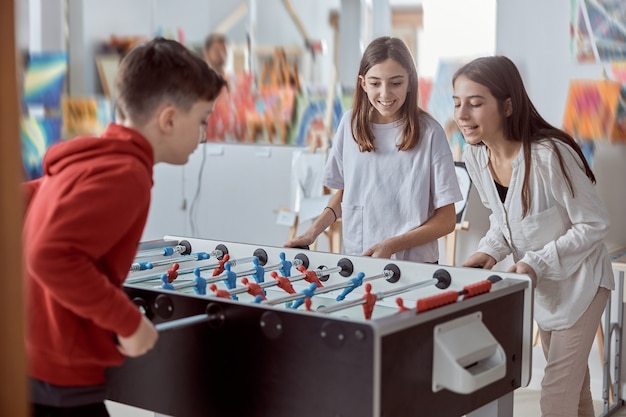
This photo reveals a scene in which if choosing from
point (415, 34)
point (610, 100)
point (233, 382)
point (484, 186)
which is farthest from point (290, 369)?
point (415, 34)

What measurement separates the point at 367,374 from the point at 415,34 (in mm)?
3287

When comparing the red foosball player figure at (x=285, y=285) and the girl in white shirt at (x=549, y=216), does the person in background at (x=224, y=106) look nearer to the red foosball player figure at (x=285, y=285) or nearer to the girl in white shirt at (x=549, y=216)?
the girl in white shirt at (x=549, y=216)

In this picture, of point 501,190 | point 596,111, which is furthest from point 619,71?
point 501,190

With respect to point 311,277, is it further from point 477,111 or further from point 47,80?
point 47,80

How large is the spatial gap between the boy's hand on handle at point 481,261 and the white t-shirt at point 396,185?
0.66 feet

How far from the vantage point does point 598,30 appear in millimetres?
3766

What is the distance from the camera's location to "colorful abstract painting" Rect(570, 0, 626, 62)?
3.73 meters

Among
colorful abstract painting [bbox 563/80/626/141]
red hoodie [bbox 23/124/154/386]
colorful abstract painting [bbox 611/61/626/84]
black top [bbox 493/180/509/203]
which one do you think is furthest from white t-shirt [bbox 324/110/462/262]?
colorful abstract painting [bbox 611/61/626/84]

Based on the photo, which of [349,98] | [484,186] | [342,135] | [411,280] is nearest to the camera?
[411,280]

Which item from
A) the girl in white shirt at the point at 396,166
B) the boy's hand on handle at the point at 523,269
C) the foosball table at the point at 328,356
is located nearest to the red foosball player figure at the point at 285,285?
the foosball table at the point at 328,356

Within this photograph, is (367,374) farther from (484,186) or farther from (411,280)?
(484,186)

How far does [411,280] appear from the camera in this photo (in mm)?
2242

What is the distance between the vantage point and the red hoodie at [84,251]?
4.39 ft

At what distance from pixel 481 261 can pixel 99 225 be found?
54.1 inches
